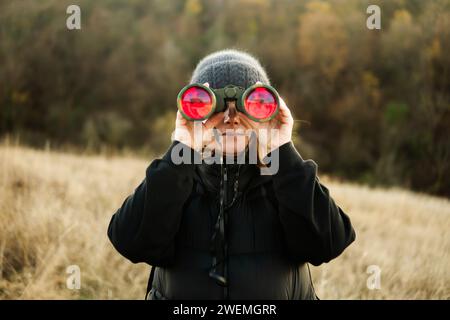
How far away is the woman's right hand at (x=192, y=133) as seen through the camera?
4.98ft

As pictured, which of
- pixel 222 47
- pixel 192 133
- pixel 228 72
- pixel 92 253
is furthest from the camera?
pixel 222 47

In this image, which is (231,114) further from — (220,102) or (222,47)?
(222,47)

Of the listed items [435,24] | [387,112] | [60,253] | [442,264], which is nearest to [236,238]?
[60,253]

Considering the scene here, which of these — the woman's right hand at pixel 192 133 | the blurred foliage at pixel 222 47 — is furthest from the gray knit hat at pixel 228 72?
the blurred foliage at pixel 222 47

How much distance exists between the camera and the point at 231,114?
1.63 m

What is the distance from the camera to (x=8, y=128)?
1688cm

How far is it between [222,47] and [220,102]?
2017 centimetres

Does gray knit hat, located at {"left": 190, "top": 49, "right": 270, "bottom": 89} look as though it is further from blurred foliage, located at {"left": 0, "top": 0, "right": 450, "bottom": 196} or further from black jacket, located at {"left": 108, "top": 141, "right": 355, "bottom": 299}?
blurred foliage, located at {"left": 0, "top": 0, "right": 450, "bottom": 196}

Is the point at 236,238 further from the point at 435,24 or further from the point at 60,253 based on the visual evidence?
the point at 435,24

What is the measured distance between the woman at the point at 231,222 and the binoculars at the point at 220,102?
→ 0.03 meters

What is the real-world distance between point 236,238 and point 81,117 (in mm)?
19836

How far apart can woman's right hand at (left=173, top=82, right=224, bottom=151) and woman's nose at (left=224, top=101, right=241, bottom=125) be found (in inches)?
3.3

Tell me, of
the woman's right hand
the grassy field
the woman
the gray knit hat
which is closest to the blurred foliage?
the grassy field

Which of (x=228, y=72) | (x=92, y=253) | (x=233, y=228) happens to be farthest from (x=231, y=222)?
(x=92, y=253)
